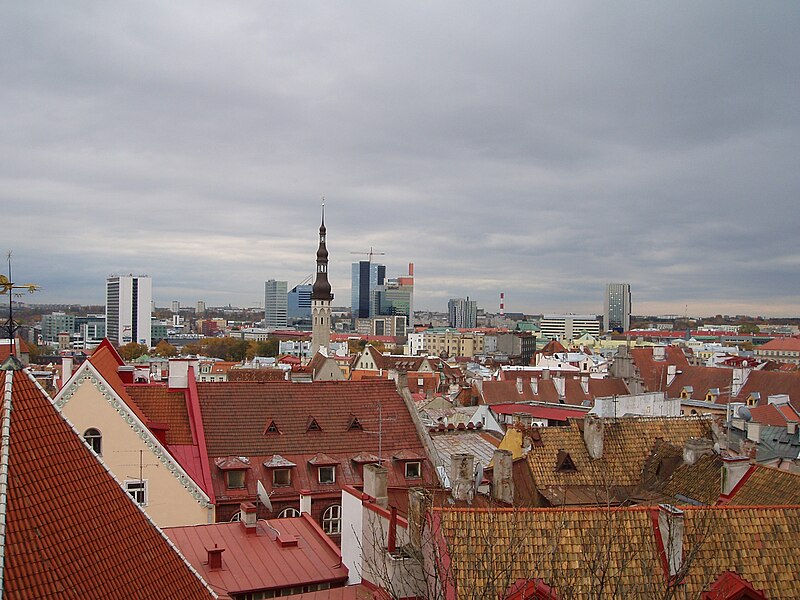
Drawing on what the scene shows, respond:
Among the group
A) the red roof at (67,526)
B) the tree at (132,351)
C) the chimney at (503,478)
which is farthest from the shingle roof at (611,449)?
the tree at (132,351)

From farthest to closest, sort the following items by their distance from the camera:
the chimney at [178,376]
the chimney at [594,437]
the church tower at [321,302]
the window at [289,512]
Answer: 1. the church tower at [321,302]
2. the chimney at [594,437]
3. the chimney at [178,376]
4. the window at [289,512]

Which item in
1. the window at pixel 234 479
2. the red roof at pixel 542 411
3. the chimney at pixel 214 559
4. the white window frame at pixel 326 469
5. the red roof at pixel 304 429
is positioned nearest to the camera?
the chimney at pixel 214 559

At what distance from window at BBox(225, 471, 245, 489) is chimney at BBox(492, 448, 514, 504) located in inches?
355

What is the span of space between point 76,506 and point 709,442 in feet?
82.8

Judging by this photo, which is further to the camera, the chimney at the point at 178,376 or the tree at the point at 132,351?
the tree at the point at 132,351

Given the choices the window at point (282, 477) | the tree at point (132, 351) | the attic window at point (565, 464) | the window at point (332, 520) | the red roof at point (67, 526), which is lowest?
the tree at point (132, 351)

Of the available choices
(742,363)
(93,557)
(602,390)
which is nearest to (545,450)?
(93,557)

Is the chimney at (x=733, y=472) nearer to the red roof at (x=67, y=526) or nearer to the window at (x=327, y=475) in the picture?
the window at (x=327, y=475)

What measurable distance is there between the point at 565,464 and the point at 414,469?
5.90 m

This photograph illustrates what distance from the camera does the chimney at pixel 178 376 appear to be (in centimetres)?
2956

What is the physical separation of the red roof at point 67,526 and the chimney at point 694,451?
2076 centimetres

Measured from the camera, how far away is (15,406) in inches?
416

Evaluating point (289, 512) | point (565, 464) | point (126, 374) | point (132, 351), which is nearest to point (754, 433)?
point (565, 464)

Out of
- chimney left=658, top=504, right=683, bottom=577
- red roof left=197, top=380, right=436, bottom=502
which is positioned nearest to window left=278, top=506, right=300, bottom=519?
red roof left=197, top=380, right=436, bottom=502
